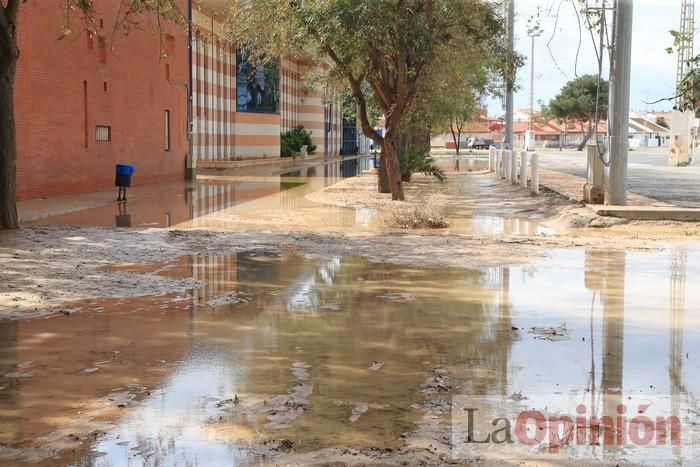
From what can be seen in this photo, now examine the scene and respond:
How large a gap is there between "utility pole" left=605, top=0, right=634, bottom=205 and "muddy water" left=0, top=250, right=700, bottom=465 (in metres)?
7.64

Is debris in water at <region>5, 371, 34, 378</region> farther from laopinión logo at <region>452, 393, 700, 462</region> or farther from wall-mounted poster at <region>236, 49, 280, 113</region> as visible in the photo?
wall-mounted poster at <region>236, 49, 280, 113</region>

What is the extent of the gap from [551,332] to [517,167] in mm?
23703

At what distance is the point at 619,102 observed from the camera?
19.4 m

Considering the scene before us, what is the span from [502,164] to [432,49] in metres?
16.6

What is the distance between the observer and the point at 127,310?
9.81 metres

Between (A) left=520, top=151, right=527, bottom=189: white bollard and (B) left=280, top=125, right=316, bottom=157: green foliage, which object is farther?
(B) left=280, top=125, right=316, bottom=157: green foliage

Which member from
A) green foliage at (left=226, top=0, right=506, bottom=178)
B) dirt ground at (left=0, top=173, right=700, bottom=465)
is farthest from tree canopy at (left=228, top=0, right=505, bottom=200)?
dirt ground at (left=0, top=173, right=700, bottom=465)

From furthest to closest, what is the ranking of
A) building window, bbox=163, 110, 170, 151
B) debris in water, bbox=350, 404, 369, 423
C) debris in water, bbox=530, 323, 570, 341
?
building window, bbox=163, 110, 170, 151
debris in water, bbox=530, 323, 570, 341
debris in water, bbox=350, 404, 369, 423

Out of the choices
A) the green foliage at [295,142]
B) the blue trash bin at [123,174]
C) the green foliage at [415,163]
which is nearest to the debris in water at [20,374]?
the blue trash bin at [123,174]

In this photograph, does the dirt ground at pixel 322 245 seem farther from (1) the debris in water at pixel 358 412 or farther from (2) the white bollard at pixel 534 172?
(2) the white bollard at pixel 534 172

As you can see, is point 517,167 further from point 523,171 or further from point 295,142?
point 295,142

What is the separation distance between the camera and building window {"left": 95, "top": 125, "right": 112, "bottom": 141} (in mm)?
27359

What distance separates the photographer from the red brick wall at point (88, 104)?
75.6 feet

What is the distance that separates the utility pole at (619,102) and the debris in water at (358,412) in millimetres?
14474
